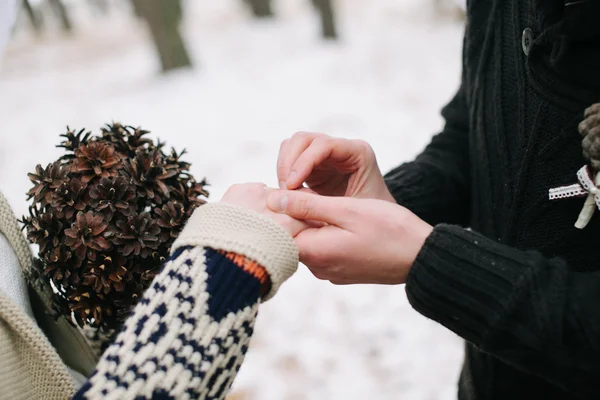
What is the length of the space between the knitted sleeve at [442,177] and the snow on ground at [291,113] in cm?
147

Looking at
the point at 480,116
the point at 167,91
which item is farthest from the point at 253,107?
the point at 480,116

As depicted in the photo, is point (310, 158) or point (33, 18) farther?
point (33, 18)

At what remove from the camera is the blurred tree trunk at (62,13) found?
49.8 ft

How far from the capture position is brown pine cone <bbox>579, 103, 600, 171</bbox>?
0.93 m

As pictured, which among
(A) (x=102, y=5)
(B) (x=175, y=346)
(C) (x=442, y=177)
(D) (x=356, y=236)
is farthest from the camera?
(A) (x=102, y=5)

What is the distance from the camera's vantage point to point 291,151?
125cm

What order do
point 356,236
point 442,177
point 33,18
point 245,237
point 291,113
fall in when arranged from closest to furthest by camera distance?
point 245,237, point 356,236, point 442,177, point 291,113, point 33,18

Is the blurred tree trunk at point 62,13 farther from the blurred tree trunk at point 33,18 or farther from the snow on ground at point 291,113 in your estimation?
the snow on ground at point 291,113

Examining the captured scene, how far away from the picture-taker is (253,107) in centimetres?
654

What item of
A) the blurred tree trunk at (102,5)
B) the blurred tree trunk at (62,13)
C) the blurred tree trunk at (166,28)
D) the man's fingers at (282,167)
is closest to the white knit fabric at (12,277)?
the man's fingers at (282,167)

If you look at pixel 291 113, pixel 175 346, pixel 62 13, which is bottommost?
pixel 291 113

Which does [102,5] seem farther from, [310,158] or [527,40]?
[527,40]

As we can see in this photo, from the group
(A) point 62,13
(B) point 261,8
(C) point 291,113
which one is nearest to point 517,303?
(C) point 291,113

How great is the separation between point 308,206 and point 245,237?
20cm
